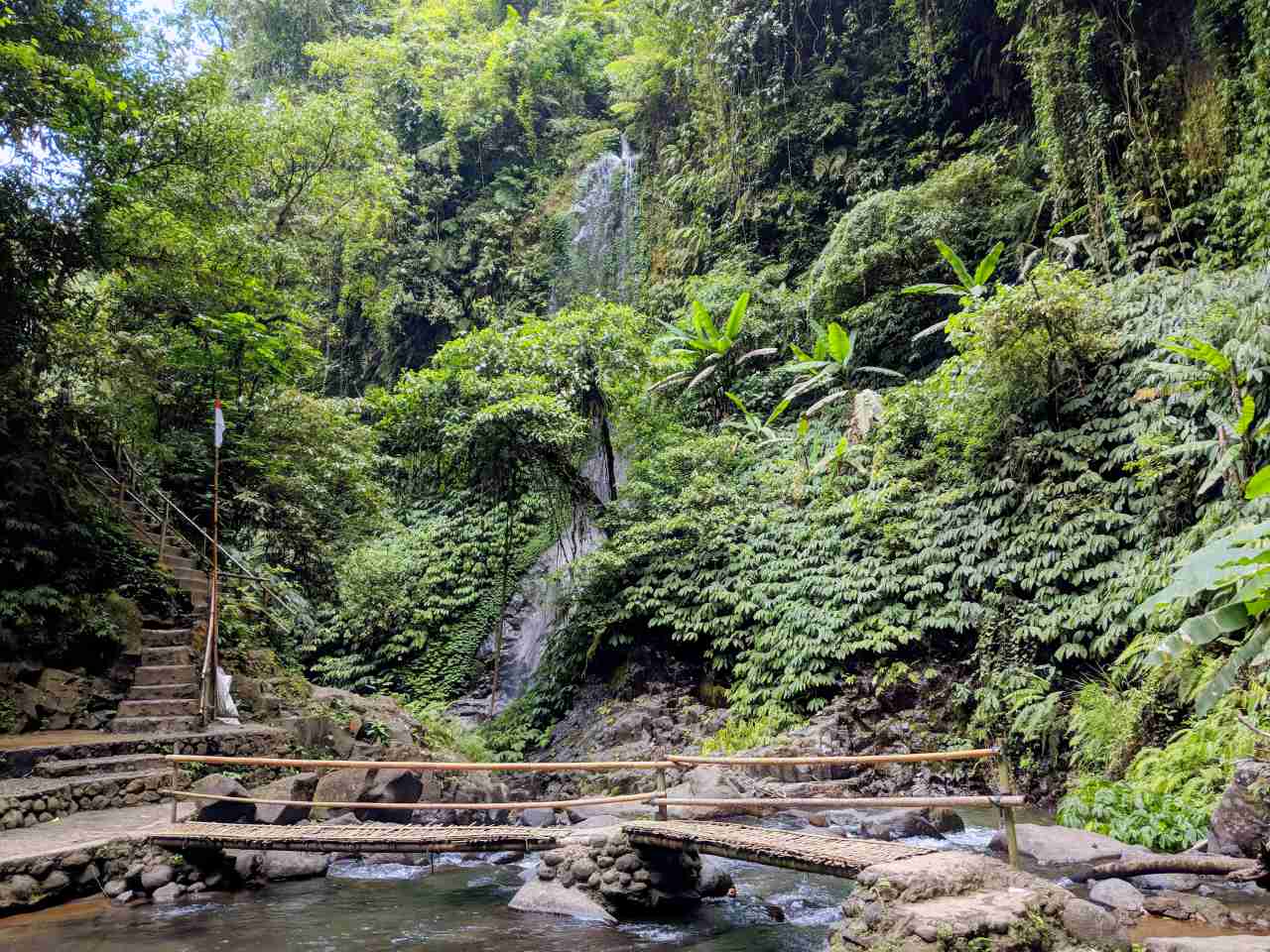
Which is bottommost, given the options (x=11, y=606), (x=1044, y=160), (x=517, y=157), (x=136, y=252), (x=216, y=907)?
(x=216, y=907)

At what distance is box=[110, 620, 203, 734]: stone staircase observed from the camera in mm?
9766

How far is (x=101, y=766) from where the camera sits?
854 cm

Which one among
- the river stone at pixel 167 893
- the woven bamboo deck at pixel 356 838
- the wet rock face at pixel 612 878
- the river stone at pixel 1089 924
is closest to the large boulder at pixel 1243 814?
the river stone at pixel 1089 924

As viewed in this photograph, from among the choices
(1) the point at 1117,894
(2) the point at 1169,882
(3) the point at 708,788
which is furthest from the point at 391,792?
(2) the point at 1169,882

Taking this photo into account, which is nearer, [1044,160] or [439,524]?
[1044,160]

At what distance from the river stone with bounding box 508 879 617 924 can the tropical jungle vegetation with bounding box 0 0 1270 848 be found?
412 centimetres

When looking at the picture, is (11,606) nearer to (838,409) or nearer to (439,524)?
(439,524)

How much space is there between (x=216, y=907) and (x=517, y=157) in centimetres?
2151

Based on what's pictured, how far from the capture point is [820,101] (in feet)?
57.7

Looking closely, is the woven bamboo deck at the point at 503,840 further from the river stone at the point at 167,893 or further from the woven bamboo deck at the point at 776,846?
the river stone at the point at 167,893

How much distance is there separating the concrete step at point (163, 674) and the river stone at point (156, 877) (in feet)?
14.2

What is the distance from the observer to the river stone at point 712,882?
651 cm

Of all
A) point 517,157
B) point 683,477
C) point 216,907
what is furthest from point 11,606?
point 517,157

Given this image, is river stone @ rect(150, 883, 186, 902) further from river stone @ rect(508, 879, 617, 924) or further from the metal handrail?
the metal handrail
